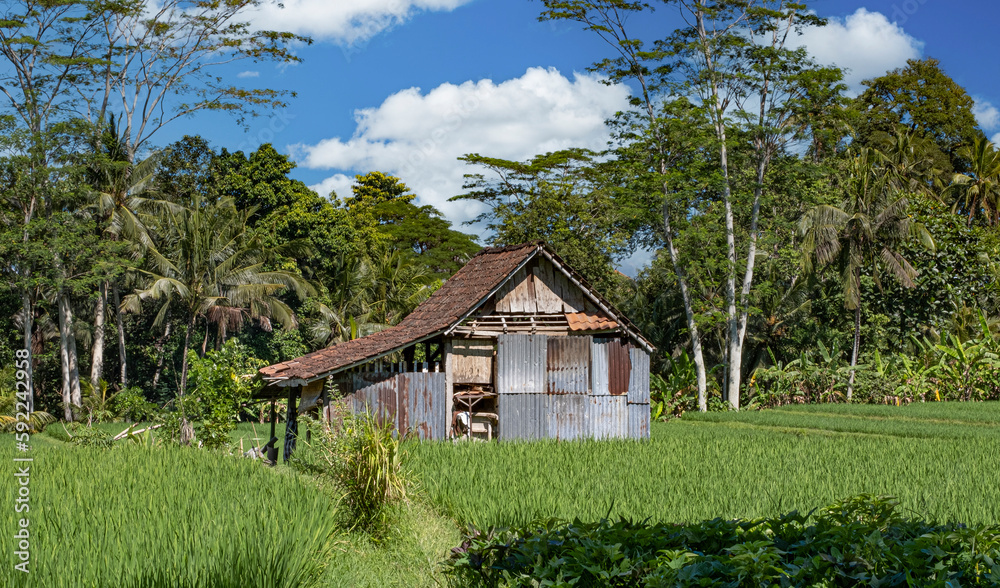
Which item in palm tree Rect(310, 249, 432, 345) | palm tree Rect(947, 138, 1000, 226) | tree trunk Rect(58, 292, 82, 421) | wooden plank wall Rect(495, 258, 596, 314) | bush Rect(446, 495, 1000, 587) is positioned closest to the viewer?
bush Rect(446, 495, 1000, 587)

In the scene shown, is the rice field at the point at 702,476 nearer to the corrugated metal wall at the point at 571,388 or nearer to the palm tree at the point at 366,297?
the corrugated metal wall at the point at 571,388

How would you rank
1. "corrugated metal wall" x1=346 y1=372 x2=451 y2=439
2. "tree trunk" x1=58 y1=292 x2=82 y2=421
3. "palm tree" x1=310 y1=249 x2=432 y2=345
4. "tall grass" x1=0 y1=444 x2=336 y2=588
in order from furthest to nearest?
"palm tree" x1=310 y1=249 x2=432 y2=345 < "tree trunk" x1=58 y1=292 x2=82 y2=421 < "corrugated metal wall" x1=346 y1=372 x2=451 y2=439 < "tall grass" x1=0 y1=444 x2=336 y2=588

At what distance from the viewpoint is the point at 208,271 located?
27.7 m

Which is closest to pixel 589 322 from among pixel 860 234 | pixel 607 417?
pixel 607 417

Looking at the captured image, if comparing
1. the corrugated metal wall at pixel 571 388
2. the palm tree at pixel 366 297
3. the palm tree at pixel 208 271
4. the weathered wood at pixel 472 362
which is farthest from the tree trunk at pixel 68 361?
the corrugated metal wall at pixel 571 388

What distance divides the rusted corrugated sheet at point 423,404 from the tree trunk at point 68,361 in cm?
1603

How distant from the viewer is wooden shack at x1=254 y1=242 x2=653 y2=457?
14.3m

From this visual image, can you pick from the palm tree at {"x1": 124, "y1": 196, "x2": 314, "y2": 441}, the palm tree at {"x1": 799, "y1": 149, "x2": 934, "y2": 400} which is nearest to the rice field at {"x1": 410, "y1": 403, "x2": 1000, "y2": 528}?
the palm tree at {"x1": 799, "y1": 149, "x2": 934, "y2": 400}

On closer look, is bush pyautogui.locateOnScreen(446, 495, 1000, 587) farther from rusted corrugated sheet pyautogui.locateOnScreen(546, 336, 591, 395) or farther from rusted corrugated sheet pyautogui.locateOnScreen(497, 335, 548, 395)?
rusted corrugated sheet pyautogui.locateOnScreen(546, 336, 591, 395)

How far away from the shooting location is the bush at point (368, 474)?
838 centimetres

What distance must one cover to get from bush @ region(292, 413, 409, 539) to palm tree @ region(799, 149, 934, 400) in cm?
1972

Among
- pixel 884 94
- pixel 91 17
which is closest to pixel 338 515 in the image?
pixel 91 17

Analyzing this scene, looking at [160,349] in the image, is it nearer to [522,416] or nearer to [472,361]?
[472,361]

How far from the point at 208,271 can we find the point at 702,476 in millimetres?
22052
